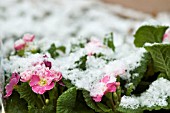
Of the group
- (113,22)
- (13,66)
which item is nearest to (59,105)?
(13,66)

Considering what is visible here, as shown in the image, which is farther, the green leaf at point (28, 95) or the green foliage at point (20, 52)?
the green foliage at point (20, 52)

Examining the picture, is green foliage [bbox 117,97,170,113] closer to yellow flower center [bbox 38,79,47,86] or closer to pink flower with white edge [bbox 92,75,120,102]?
pink flower with white edge [bbox 92,75,120,102]

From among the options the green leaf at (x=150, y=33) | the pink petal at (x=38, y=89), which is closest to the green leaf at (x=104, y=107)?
the pink petal at (x=38, y=89)

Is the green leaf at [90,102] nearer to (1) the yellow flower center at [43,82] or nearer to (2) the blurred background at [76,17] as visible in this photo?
(1) the yellow flower center at [43,82]

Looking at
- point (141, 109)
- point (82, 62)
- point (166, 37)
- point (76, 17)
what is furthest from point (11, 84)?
point (76, 17)

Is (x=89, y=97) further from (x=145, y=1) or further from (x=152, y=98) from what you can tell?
(x=145, y=1)

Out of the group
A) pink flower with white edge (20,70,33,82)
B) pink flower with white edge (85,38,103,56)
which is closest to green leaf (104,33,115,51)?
pink flower with white edge (85,38,103,56)
